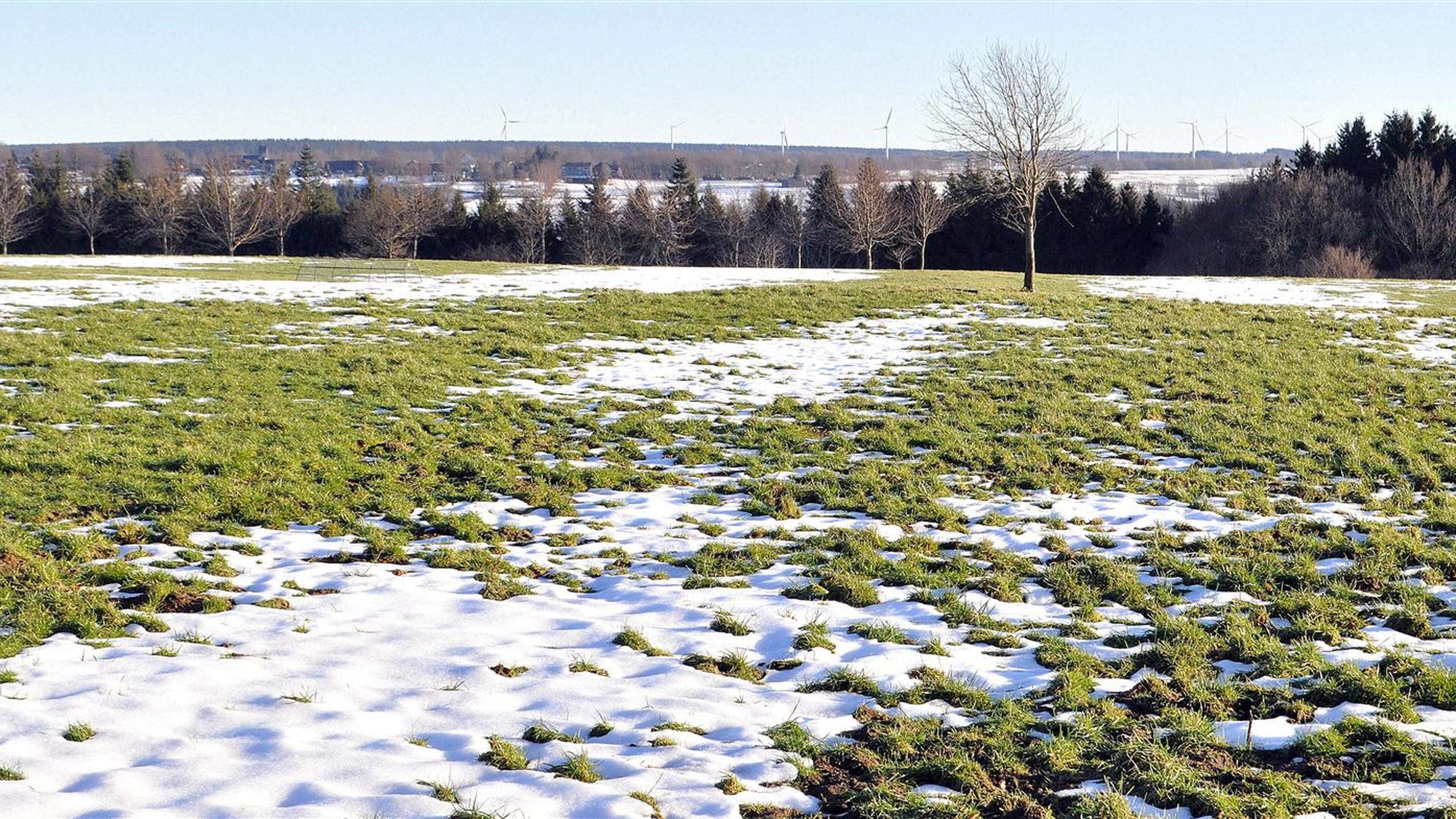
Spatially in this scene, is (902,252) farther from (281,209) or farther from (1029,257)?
(281,209)

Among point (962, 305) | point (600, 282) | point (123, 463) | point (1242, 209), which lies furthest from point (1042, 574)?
point (1242, 209)

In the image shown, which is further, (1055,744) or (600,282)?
(600,282)

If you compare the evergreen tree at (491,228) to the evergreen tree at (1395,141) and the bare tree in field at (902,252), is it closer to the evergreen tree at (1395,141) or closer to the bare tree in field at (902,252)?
the bare tree in field at (902,252)

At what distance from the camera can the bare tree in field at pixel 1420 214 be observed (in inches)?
2437

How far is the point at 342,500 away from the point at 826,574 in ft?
16.6

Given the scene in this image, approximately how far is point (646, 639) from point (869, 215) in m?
66.1

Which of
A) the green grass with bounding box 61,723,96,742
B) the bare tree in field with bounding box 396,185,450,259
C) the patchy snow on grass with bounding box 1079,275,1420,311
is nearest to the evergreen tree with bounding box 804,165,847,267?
the bare tree in field with bounding box 396,185,450,259

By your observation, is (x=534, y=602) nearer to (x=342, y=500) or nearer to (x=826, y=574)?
(x=826, y=574)

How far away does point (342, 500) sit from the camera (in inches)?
411

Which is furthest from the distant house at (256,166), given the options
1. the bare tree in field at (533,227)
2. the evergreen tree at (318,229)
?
the bare tree in field at (533,227)

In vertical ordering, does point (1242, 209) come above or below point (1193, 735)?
above

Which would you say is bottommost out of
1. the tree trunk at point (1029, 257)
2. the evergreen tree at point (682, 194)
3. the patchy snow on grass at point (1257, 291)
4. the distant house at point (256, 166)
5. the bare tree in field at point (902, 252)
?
the patchy snow on grass at point (1257, 291)

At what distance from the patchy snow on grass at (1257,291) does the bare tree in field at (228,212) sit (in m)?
58.5

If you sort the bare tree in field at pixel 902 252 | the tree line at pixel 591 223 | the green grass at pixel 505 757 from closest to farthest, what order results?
the green grass at pixel 505 757 < the bare tree in field at pixel 902 252 < the tree line at pixel 591 223
